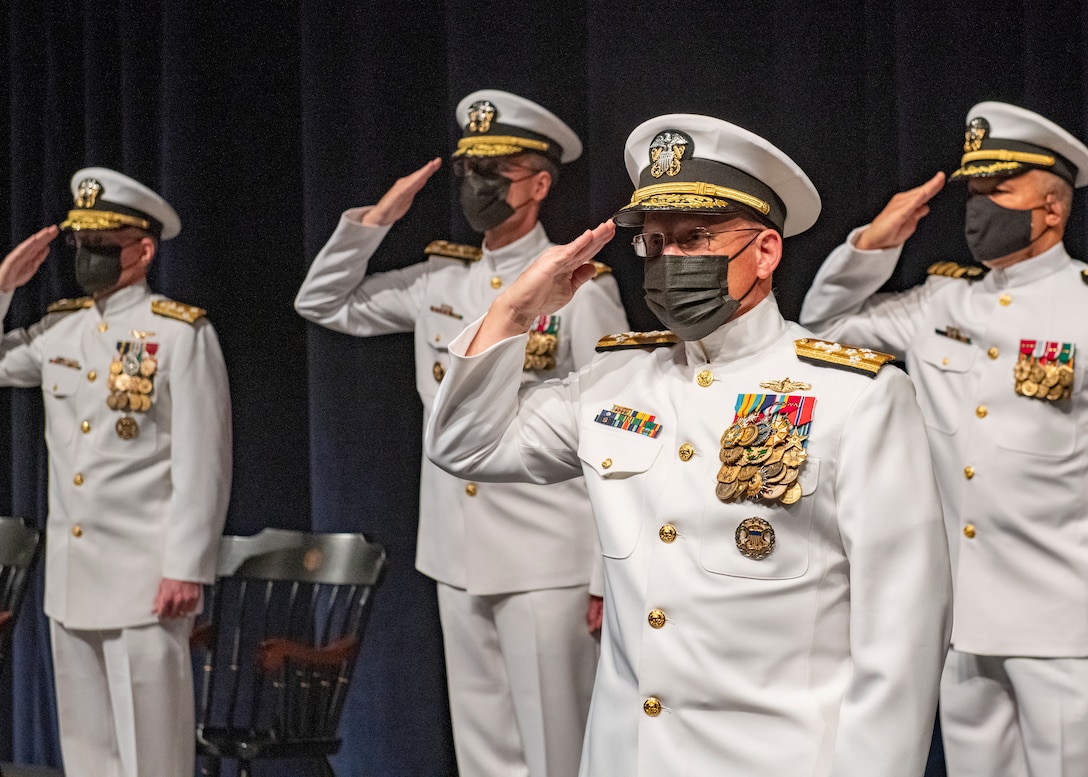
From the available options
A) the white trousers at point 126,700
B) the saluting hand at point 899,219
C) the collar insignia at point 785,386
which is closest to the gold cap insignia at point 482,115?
the saluting hand at point 899,219

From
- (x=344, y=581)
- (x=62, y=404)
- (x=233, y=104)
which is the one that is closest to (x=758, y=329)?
(x=344, y=581)

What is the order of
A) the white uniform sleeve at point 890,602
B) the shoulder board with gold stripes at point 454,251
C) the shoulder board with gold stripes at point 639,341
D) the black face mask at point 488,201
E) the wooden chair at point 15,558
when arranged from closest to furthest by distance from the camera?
the white uniform sleeve at point 890,602 < the shoulder board with gold stripes at point 639,341 < the black face mask at point 488,201 < the shoulder board with gold stripes at point 454,251 < the wooden chair at point 15,558

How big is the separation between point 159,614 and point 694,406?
2029 mm

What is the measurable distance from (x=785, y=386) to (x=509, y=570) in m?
1.49

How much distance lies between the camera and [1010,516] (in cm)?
307

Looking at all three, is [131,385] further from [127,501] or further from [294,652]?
[294,652]

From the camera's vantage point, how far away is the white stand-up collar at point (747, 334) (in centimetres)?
207

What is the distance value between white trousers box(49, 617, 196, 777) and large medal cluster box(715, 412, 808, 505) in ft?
7.02

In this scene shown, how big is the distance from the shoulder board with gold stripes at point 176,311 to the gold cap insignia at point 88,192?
1.16ft

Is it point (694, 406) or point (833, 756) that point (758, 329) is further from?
point (833, 756)

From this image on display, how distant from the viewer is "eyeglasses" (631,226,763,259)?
6.73 ft

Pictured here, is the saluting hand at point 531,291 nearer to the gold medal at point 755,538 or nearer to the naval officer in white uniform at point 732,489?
the naval officer in white uniform at point 732,489

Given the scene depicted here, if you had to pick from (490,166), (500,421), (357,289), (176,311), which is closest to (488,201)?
(490,166)

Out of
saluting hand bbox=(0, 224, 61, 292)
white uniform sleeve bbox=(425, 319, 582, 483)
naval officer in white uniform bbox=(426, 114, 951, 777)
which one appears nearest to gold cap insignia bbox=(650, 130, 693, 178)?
naval officer in white uniform bbox=(426, 114, 951, 777)
